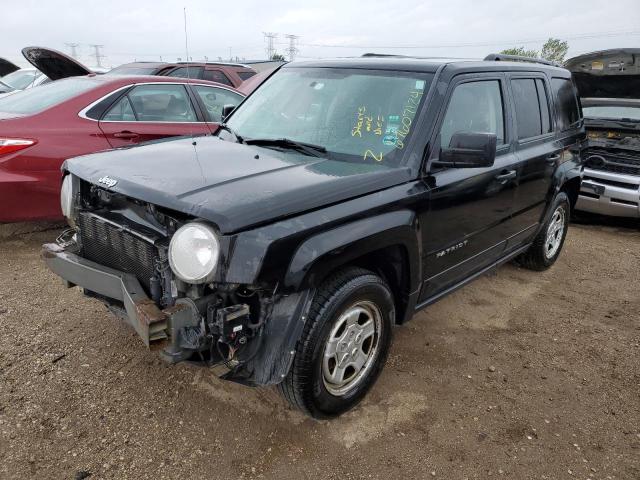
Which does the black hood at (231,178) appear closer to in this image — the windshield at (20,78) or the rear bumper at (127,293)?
the rear bumper at (127,293)

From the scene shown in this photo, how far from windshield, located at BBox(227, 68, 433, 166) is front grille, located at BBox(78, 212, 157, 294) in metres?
1.11

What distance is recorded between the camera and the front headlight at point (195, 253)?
2.05 metres

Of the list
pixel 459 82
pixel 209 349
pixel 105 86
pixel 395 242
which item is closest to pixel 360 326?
pixel 395 242

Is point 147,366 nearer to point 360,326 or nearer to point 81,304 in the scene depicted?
point 81,304

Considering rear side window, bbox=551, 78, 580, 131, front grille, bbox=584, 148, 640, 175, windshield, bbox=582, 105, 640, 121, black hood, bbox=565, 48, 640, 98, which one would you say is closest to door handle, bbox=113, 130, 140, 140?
rear side window, bbox=551, 78, 580, 131

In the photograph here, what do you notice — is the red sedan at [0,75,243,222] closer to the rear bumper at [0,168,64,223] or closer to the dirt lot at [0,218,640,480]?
the rear bumper at [0,168,64,223]

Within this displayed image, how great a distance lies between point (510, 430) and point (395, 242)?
120 centimetres

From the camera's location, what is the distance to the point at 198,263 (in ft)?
6.79

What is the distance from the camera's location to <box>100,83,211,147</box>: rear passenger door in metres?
4.75

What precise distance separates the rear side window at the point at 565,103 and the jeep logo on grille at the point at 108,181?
12.2 ft

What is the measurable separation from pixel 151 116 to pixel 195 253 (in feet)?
11.5

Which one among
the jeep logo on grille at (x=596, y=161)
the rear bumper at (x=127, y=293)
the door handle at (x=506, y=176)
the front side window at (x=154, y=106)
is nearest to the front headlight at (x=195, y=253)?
the rear bumper at (x=127, y=293)

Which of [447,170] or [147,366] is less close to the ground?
[447,170]

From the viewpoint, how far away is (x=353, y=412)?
278cm
